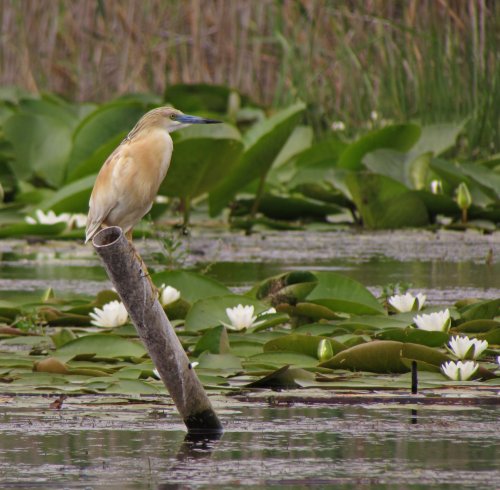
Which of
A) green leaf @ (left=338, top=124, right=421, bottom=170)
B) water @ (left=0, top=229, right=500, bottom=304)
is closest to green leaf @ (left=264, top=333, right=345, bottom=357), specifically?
water @ (left=0, top=229, right=500, bottom=304)

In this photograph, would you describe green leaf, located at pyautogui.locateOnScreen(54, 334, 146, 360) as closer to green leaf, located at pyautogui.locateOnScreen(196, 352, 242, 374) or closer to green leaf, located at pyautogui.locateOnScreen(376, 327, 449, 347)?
green leaf, located at pyautogui.locateOnScreen(196, 352, 242, 374)

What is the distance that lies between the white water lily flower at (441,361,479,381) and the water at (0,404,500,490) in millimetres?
302

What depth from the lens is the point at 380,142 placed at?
27.5 ft

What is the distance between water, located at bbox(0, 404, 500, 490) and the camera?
2.66 metres

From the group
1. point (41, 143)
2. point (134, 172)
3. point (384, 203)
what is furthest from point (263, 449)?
point (41, 143)

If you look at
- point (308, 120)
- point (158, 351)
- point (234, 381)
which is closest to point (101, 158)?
point (308, 120)

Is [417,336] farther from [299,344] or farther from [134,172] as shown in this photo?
[134,172]

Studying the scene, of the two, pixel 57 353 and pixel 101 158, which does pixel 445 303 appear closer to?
pixel 57 353

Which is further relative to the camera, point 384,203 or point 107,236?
point 384,203

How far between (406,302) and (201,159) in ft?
10.2

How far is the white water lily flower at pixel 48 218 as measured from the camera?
25.1ft

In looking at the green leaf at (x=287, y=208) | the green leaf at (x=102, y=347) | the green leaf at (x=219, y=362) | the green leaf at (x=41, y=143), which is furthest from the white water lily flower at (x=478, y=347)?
the green leaf at (x=41, y=143)

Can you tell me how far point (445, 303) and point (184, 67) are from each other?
26.7 feet

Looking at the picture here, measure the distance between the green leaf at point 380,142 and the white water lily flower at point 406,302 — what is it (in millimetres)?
3683
